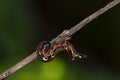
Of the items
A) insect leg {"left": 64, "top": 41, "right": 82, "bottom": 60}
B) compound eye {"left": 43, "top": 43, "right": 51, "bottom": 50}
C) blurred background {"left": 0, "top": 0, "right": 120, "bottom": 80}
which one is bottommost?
insect leg {"left": 64, "top": 41, "right": 82, "bottom": 60}

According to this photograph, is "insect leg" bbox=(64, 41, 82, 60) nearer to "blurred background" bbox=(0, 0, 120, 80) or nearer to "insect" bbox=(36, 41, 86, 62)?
"insect" bbox=(36, 41, 86, 62)

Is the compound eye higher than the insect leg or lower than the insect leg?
higher

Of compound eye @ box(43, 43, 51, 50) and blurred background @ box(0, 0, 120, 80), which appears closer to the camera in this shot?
compound eye @ box(43, 43, 51, 50)


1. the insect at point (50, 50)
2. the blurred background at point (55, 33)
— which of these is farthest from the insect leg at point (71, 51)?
the blurred background at point (55, 33)

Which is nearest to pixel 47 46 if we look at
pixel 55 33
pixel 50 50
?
pixel 50 50

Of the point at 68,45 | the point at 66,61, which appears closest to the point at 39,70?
the point at 66,61

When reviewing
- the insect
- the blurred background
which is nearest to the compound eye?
the insect

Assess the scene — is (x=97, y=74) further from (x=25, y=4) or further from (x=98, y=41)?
(x=25, y=4)

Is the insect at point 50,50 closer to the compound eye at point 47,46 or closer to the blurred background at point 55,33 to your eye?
the compound eye at point 47,46
